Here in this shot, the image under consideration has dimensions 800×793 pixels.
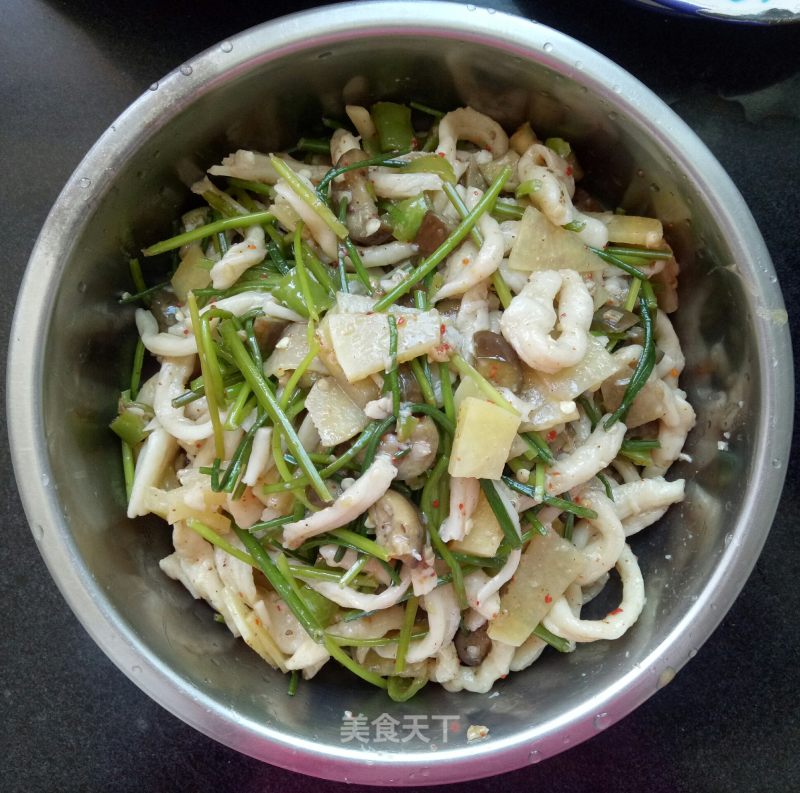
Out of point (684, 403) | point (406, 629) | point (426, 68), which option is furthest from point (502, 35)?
point (406, 629)

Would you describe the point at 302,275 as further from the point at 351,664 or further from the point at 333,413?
the point at 351,664

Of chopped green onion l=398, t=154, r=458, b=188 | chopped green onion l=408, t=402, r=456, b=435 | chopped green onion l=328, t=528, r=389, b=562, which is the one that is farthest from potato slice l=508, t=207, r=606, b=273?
chopped green onion l=328, t=528, r=389, b=562

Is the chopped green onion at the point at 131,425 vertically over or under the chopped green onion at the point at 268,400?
under

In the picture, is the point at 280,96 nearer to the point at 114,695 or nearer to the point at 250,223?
the point at 250,223

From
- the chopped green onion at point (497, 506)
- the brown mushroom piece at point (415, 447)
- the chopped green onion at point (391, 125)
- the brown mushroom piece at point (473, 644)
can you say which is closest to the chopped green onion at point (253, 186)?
the chopped green onion at point (391, 125)

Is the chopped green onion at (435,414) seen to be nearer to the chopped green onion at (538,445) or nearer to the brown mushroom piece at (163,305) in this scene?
the chopped green onion at (538,445)

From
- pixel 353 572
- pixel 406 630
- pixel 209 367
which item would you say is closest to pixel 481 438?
pixel 353 572

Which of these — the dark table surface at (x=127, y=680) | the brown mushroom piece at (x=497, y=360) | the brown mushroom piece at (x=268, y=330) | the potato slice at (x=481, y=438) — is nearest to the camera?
the potato slice at (x=481, y=438)
